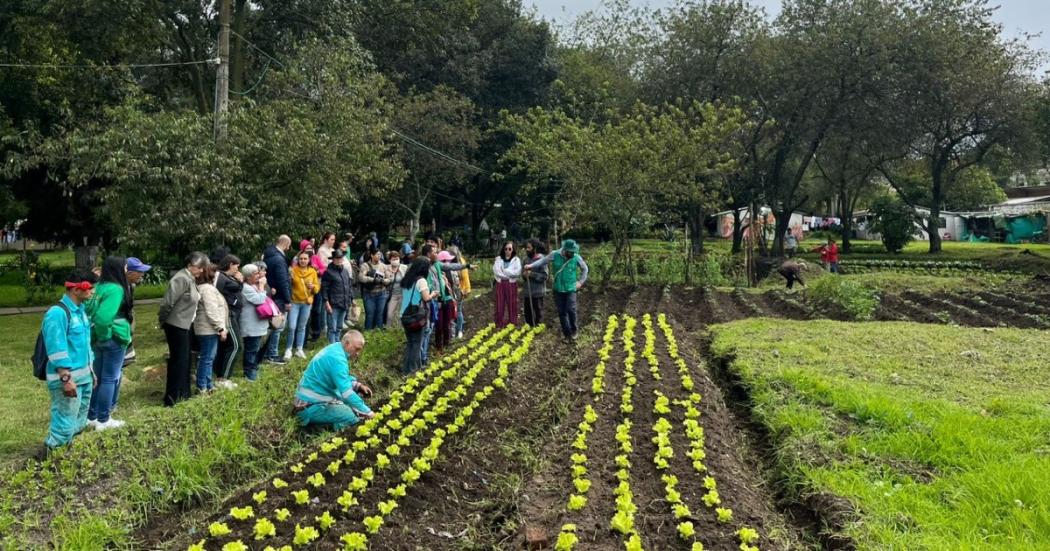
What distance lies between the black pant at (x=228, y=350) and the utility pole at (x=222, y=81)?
3774 millimetres

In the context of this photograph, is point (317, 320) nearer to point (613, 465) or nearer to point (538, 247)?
point (538, 247)

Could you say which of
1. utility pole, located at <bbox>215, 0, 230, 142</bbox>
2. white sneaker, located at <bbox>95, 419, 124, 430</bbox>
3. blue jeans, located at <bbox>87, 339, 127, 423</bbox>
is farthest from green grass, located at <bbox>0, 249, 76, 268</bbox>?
white sneaker, located at <bbox>95, 419, 124, 430</bbox>

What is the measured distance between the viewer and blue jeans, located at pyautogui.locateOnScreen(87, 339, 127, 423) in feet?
21.2

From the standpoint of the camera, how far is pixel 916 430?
5.92 meters

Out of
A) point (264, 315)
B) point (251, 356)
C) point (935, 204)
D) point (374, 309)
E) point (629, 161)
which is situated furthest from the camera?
point (935, 204)

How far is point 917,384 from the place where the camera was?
24.6ft

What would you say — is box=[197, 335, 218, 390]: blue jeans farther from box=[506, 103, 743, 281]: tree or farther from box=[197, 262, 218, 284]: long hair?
box=[506, 103, 743, 281]: tree

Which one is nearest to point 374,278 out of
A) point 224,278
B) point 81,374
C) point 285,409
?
point 224,278

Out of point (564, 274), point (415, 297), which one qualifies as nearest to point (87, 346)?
point (415, 297)

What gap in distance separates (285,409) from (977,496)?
5.92 metres

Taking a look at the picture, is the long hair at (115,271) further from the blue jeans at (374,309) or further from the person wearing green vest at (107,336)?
the blue jeans at (374,309)

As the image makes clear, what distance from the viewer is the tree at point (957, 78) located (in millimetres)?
24391

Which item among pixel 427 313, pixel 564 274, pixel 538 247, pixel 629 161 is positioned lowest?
pixel 427 313

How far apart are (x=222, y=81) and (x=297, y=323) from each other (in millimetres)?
4291
